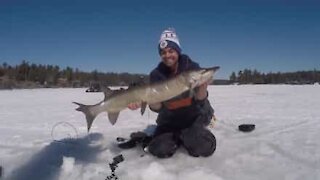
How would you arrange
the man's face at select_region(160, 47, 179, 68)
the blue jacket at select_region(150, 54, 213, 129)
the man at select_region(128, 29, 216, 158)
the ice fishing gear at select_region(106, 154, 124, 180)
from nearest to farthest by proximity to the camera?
the ice fishing gear at select_region(106, 154, 124, 180) → the man at select_region(128, 29, 216, 158) → the man's face at select_region(160, 47, 179, 68) → the blue jacket at select_region(150, 54, 213, 129)

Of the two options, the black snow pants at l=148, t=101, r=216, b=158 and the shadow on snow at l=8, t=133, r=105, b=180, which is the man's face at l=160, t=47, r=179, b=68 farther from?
the shadow on snow at l=8, t=133, r=105, b=180

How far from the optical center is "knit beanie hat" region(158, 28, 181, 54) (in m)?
4.63

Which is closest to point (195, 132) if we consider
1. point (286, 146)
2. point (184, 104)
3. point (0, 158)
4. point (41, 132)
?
point (184, 104)

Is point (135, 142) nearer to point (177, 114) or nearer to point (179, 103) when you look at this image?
point (177, 114)

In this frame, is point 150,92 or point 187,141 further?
point 187,141

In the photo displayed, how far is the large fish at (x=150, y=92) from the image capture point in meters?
3.82

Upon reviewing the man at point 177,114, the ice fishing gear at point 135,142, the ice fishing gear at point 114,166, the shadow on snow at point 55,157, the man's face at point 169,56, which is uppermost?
the man's face at point 169,56

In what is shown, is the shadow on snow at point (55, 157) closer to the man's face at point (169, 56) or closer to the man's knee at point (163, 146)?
the man's knee at point (163, 146)

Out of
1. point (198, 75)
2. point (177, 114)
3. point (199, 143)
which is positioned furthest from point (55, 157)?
point (198, 75)

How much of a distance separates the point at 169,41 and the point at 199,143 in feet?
4.16

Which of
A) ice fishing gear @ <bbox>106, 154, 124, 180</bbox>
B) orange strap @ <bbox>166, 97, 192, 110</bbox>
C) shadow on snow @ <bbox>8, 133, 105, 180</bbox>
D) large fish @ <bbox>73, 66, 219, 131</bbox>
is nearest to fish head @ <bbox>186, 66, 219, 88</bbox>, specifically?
large fish @ <bbox>73, 66, 219, 131</bbox>

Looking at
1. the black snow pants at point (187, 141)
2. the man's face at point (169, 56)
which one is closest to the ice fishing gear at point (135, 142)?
the black snow pants at point (187, 141)

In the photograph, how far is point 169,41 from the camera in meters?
4.63

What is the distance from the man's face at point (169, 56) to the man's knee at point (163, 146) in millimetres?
900
